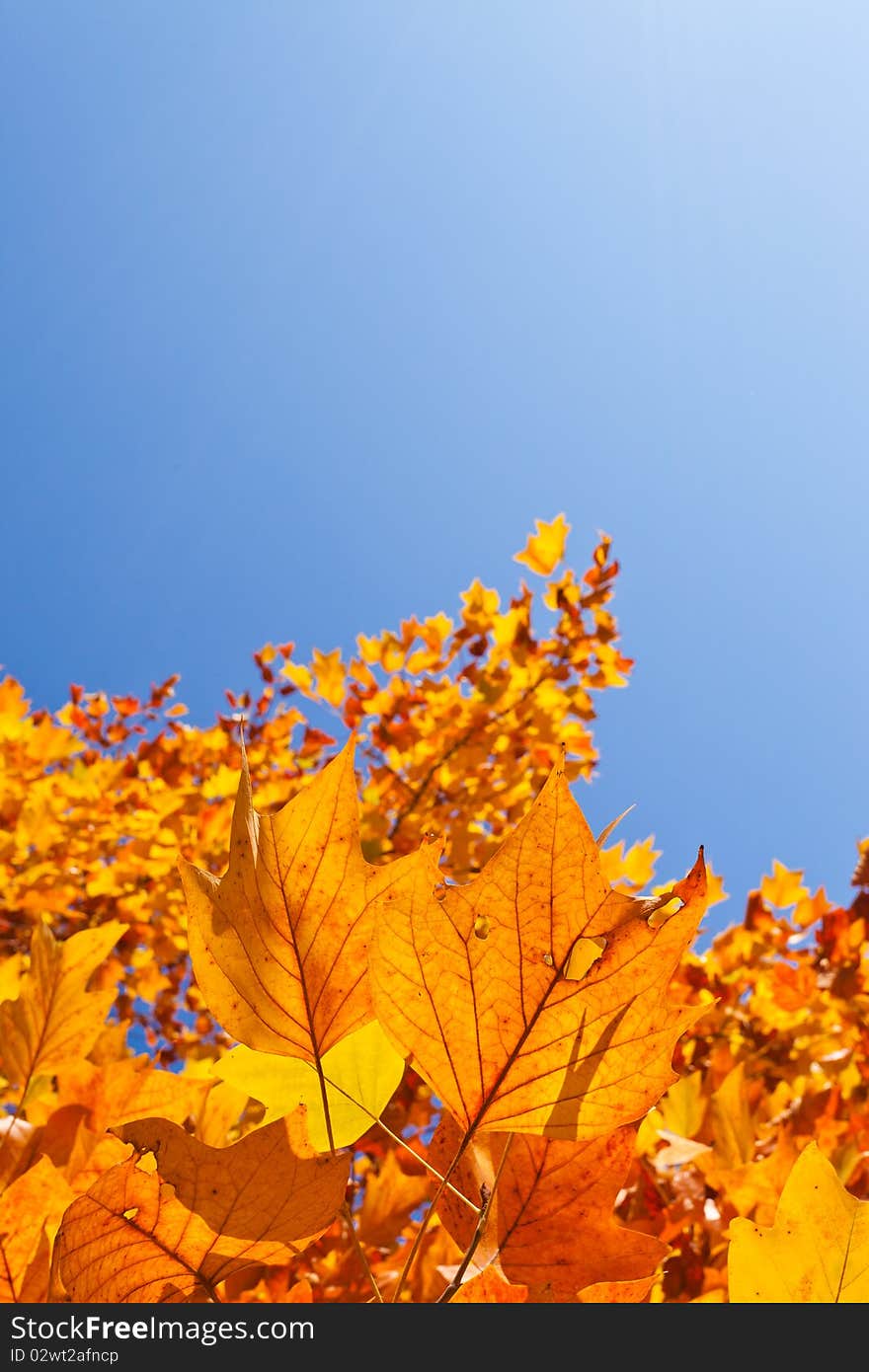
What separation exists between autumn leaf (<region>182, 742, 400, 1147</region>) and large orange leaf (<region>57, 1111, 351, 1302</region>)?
38 millimetres

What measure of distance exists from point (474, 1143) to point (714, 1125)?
1.95 ft

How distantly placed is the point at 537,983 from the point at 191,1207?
0.16 m

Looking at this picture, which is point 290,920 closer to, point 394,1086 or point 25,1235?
point 394,1086

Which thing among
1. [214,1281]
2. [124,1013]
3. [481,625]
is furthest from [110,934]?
[124,1013]

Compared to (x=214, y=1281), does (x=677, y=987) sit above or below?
above

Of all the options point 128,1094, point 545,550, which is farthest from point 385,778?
point 128,1094

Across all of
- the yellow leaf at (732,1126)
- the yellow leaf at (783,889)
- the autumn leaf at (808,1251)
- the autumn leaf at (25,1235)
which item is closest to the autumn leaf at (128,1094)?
the autumn leaf at (25,1235)

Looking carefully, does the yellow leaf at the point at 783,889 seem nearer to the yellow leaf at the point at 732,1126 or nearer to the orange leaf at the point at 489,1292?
the yellow leaf at the point at 732,1126

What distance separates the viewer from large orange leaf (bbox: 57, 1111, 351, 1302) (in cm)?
33

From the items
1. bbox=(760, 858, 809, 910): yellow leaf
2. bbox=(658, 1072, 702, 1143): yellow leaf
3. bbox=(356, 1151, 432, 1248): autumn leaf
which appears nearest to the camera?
bbox=(356, 1151, 432, 1248): autumn leaf

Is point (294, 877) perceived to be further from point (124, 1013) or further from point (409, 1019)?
point (124, 1013)

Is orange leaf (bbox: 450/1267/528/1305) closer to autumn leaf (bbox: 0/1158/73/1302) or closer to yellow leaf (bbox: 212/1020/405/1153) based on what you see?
yellow leaf (bbox: 212/1020/405/1153)

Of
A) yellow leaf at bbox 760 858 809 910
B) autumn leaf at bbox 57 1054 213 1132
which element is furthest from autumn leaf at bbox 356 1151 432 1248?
yellow leaf at bbox 760 858 809 910
